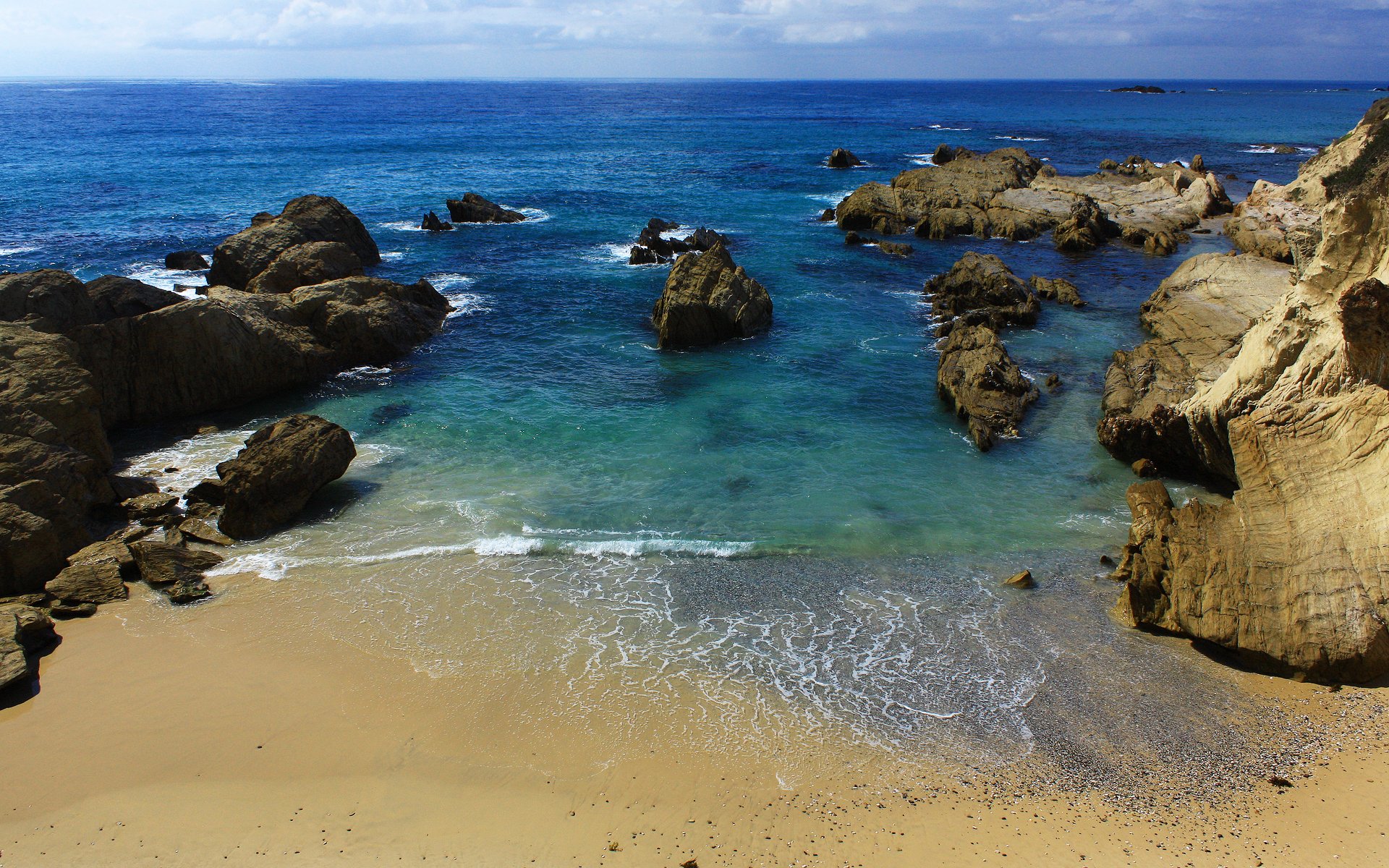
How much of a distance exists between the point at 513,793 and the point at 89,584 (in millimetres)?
9781

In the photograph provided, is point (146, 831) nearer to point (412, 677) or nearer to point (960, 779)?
point (412, 677)

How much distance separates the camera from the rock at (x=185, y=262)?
34.9 m

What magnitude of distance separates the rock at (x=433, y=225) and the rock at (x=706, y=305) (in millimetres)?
21933

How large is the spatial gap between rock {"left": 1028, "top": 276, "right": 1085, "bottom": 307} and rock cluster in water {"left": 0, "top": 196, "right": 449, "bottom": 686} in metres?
24.6

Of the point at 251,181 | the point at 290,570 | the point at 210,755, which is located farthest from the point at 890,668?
the point at 251,181

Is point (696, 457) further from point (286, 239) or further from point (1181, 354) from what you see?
point (286, 239)

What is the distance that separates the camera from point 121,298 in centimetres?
2266

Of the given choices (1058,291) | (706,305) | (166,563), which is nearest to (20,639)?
(166,563)

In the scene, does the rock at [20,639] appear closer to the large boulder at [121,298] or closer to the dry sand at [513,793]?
the dry sand at [513,793]

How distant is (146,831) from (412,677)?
376 centimetres

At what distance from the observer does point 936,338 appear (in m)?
28.8

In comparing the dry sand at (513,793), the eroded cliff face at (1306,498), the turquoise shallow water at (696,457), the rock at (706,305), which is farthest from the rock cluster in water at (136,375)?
the eroded cliff face at (1306,498)

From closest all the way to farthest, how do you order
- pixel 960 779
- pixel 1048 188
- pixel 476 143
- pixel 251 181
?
pixel 960 779 < pixel 1048 188 < pixel 251 181 < pixel 476 143

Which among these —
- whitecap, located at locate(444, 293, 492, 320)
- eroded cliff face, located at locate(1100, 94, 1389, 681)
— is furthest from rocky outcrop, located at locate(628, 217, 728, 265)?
eroded cliff face, located at locate(1100, 94, 1389, 681)
